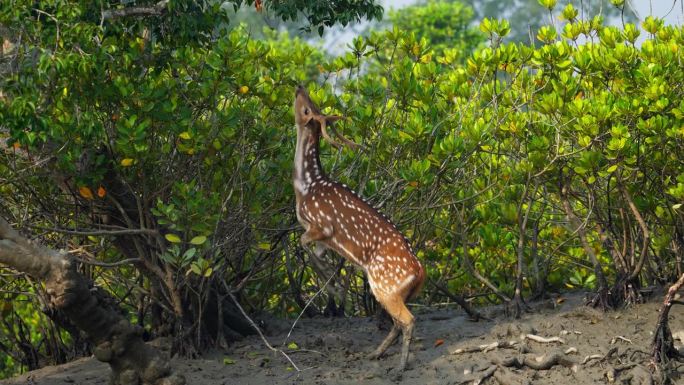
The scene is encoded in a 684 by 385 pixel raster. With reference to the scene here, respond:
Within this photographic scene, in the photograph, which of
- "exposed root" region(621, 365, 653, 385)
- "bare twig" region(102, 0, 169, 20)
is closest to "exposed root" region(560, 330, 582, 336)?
"exposed root" region(621, 365, 653, 385)

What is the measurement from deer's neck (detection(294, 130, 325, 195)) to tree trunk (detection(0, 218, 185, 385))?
5.47ft

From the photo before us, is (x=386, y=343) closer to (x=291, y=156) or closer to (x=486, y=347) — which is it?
(x=486, y=347)

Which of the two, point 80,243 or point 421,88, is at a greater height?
point 421,88

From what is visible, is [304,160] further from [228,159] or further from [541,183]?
[541,183]

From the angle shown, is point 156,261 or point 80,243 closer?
point 156,261


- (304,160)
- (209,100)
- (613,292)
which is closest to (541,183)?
(613,292)

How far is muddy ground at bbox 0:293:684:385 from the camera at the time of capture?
28.6 ft

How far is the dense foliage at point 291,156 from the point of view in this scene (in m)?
8.55

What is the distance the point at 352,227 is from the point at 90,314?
209 cm

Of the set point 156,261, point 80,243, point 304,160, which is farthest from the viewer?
point 80,243

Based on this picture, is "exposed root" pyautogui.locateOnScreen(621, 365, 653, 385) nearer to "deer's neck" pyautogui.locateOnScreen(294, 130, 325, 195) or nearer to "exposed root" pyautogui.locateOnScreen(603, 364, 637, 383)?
"exposed root" pyautogui.locateOnScreen(603, 364, 637, 383)

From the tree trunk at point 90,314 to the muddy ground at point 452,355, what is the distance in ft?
2.12

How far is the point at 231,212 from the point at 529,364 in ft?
8.89

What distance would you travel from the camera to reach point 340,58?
9797mm
